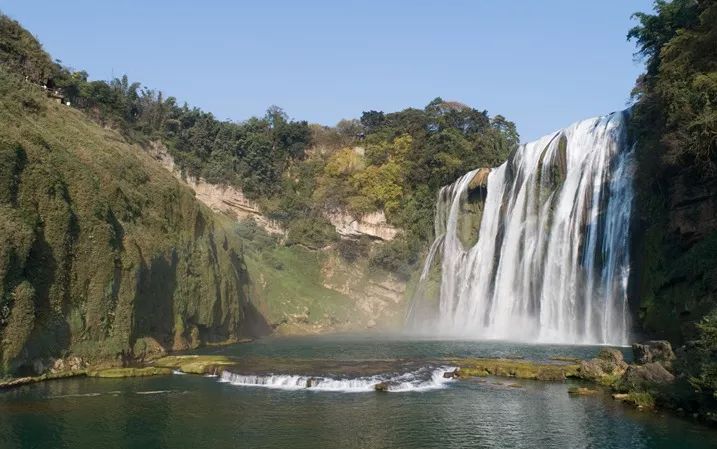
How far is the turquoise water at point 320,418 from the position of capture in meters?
15.7

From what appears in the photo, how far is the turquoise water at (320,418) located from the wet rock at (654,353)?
9.34 ft

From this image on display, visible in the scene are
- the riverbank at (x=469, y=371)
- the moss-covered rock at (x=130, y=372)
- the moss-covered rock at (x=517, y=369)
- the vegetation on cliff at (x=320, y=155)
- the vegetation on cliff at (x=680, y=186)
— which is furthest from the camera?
the vegetation on cliff at (x=320, y=155)

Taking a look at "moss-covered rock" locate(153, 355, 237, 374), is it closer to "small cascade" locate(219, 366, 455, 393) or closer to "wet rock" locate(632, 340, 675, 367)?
"small cascade" locate(219, 366, 455, 393)

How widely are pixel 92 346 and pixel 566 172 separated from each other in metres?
31.5

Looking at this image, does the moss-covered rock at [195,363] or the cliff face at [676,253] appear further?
the cliff face at [676,253]

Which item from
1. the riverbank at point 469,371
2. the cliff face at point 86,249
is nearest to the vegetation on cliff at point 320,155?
the cliff face at point 86,249

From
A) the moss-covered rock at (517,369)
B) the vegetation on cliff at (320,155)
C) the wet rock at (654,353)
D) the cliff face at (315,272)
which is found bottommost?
the moss-covered rock at (517,369)

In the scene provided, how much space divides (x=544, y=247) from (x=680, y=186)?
1147 centimetres

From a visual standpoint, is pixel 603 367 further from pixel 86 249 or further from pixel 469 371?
pixel 86 249

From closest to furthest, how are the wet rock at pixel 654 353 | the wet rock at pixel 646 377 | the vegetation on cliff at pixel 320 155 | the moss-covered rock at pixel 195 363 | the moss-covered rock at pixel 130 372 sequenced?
1. the wet rock at pixel 646 377
2. the wet rock at pixel 654 353
3. the moss-covered rock at pixel 130 372
4. the moss-covered rock at pixel 195 363
5. the vegetation on cliff at pixel 320 155

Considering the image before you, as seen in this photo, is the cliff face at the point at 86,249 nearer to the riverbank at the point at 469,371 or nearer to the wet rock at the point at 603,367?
the riverbank at the point at 469,371

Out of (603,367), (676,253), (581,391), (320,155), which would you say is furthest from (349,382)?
(320,155)

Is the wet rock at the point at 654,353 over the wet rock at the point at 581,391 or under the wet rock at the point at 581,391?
over

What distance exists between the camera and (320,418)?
59.5ft
